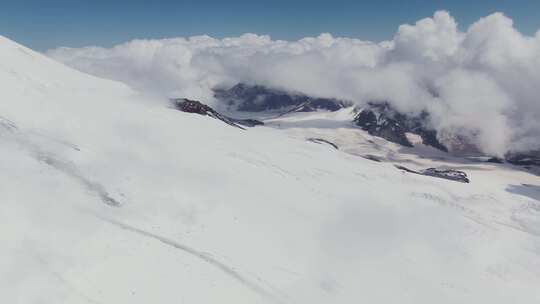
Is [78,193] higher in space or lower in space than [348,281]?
higher

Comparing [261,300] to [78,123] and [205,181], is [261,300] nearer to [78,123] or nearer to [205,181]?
A: [205,181]

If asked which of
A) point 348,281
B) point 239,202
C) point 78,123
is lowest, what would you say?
point 348,281

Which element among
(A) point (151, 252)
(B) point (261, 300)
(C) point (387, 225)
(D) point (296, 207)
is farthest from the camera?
(C) point (387, 225)

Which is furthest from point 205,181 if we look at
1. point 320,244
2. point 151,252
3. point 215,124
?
point 215,124

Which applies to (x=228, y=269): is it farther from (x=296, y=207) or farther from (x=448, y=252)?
(x=448, y=252)

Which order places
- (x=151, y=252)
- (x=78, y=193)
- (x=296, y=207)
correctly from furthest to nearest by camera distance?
(x=296, y=207), (x=78, y=193), (x=151, y=252)

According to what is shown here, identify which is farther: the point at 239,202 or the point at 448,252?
the point at 448,252
